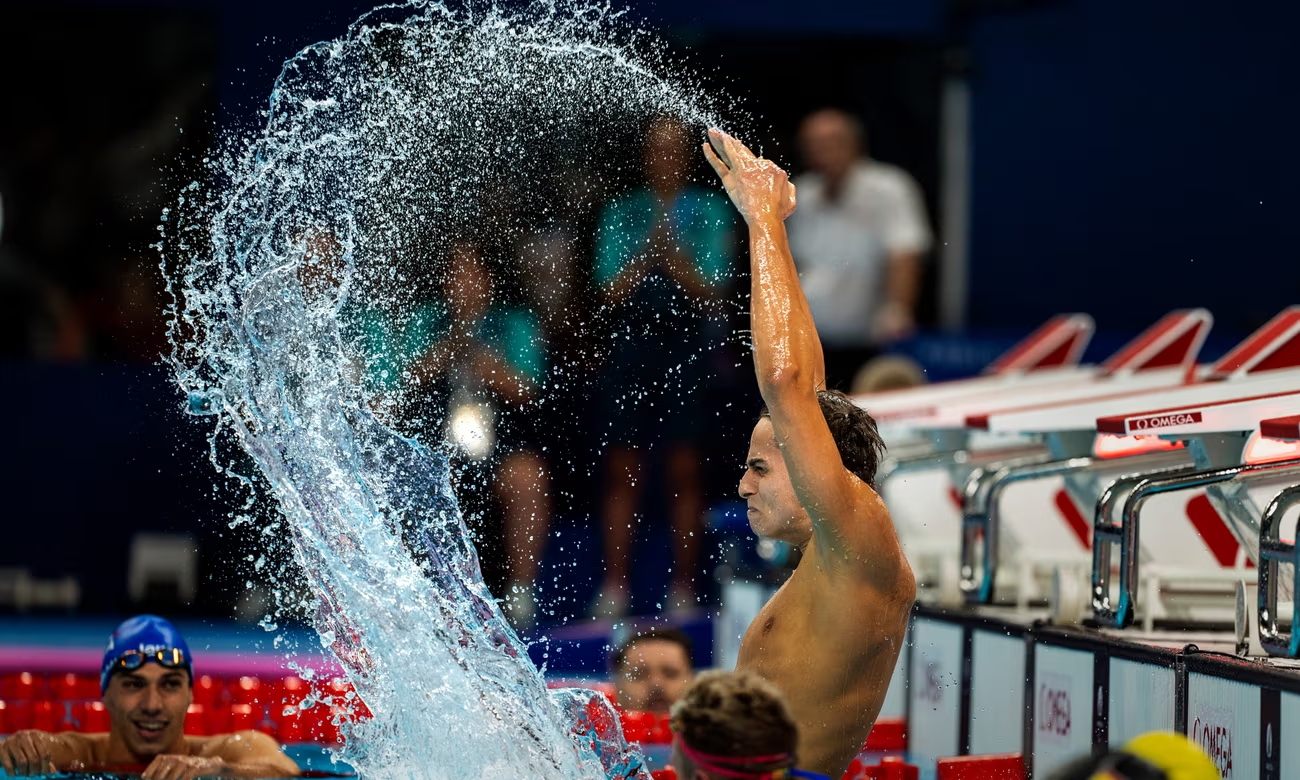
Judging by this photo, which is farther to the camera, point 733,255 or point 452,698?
point 733,255

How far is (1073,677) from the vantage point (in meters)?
5.24

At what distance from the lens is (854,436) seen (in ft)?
12.9

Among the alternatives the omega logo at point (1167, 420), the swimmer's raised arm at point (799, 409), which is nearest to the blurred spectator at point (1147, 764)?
the swimmer's raised arm at point (799, 409)

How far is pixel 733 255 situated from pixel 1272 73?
15.4 feet

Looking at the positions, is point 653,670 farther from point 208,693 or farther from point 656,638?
Answer: point 208,693

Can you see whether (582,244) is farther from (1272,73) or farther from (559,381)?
(1272,73)

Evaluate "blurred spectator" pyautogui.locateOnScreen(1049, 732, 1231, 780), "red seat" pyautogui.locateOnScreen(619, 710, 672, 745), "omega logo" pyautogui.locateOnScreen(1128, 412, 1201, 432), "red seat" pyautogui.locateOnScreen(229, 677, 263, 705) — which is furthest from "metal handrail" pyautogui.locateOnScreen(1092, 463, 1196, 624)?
"red seat" pyautogui.locateOnScreen(229, 677, 263, 705)

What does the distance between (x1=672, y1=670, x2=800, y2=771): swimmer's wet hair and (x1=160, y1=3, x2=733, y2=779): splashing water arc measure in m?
1.51

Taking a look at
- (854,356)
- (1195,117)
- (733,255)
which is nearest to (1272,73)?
(1195,117)

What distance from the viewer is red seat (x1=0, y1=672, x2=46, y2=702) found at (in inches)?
278

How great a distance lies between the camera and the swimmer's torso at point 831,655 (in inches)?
148

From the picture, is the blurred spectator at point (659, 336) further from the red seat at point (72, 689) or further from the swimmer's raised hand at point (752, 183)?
the swimmer's raised hand at point (752, 183)

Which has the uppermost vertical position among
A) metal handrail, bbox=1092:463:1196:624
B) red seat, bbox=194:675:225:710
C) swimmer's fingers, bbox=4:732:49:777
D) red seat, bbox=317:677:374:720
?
metal handrail, bbox=1092:463:1196:624

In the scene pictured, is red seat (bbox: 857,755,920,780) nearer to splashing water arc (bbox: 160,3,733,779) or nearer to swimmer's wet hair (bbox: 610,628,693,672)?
splashing water arc (bbox: 160,3,733,779)
